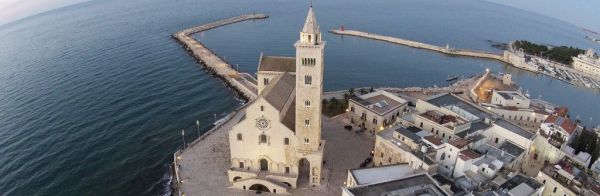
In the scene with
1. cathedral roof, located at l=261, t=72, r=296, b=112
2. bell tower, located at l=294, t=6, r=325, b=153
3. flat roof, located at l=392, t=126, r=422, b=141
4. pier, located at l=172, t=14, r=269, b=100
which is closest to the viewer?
bell tower, located at l=294, t=6, r=325, b=153

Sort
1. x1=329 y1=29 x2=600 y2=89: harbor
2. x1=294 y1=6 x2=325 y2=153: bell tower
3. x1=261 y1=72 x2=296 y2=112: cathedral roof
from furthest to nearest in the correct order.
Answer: x1=329 y1=29 x2=600 y2=89: harbor
x1=261 y1=72 x2=296 y2=112: cathedral roof
x1=294 y1=6 x2=325 y2=153: bell tower

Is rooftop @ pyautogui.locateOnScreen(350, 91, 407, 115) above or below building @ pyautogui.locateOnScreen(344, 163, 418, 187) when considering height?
above

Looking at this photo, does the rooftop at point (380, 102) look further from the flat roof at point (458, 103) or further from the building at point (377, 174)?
the building at point (377, 174)

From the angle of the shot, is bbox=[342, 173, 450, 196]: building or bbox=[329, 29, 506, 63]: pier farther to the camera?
bbox=[329, 29, 506, 63]: pier

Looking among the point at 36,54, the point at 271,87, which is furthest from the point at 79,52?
the point at 271,87

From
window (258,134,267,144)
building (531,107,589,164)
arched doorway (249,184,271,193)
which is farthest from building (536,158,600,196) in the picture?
window (258,134,267,144)

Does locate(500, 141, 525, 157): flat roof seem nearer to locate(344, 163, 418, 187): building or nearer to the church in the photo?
locate(344, 163, 418, 187): building

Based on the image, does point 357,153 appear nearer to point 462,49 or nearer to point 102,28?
point 462,49

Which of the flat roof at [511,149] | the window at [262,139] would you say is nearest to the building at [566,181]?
the flat roof at [511,149]
